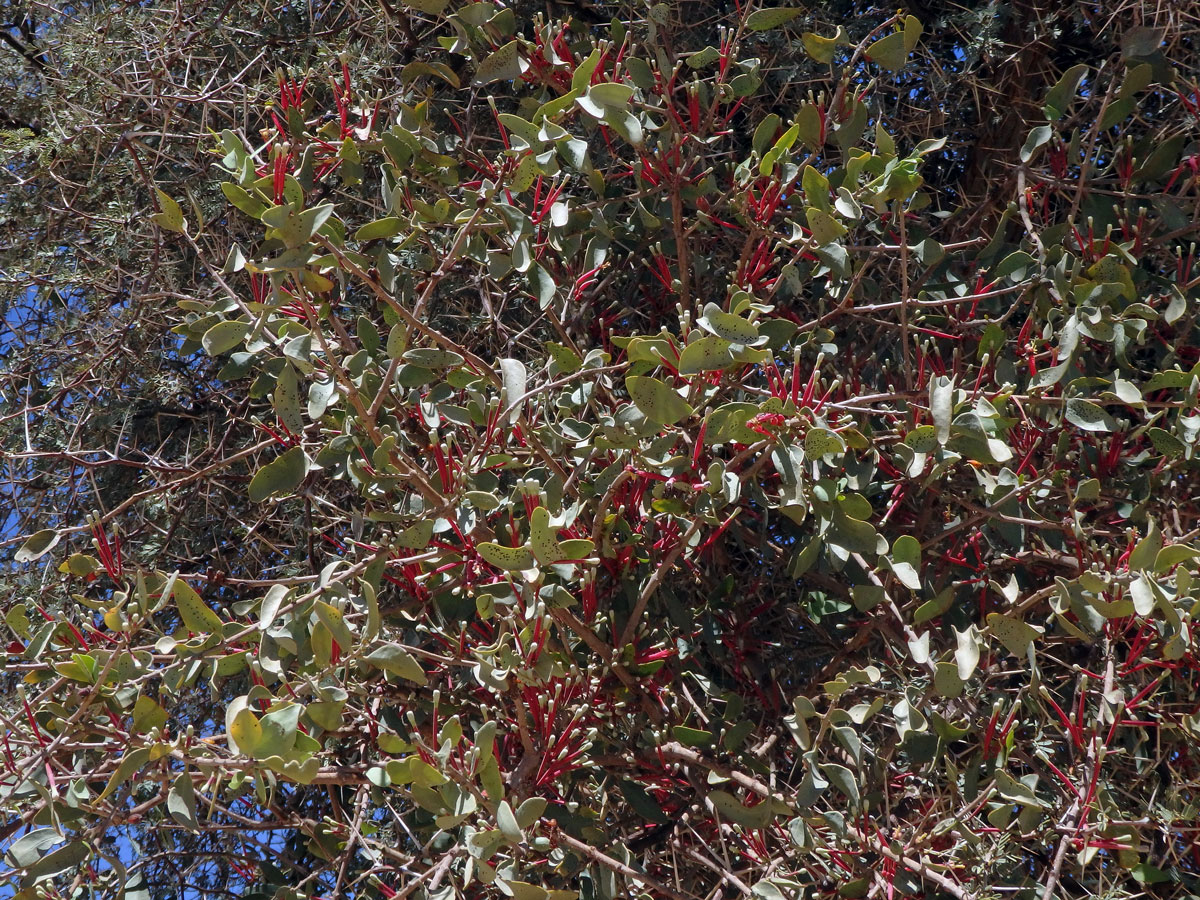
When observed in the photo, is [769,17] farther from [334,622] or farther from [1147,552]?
[334,622]

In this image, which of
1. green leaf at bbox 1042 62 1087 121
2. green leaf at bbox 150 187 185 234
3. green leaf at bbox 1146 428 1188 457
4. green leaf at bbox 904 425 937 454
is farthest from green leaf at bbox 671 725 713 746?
green leaf at bbox 1042 62 1087 121

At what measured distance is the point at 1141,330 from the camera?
1.34 meters

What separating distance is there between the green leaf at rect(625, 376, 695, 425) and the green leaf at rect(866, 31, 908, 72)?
0.51 metres

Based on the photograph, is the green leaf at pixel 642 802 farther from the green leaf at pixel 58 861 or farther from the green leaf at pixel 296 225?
A: the green leaf at pixel 296 225

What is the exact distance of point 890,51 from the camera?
1.33 metres

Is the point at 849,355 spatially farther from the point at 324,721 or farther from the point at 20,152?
the point at 20,152

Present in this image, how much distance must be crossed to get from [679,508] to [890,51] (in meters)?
0.58

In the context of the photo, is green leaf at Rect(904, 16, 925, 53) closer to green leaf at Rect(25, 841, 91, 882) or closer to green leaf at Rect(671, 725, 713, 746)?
green leaf at Rect(671, 725, 713, 746)

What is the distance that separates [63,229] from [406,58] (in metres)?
0.70

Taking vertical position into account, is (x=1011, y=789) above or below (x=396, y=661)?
below

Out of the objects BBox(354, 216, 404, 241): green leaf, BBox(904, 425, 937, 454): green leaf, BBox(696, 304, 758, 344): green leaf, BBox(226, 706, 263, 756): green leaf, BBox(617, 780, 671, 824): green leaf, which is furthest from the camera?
BBox(617, 780, 671, 824): green leaf

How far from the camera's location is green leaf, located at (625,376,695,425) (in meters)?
1.11

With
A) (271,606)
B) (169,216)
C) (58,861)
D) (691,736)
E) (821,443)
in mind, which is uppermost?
(169,216)

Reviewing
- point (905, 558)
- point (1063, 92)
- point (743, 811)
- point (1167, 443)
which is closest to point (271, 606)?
point (743, 811)
